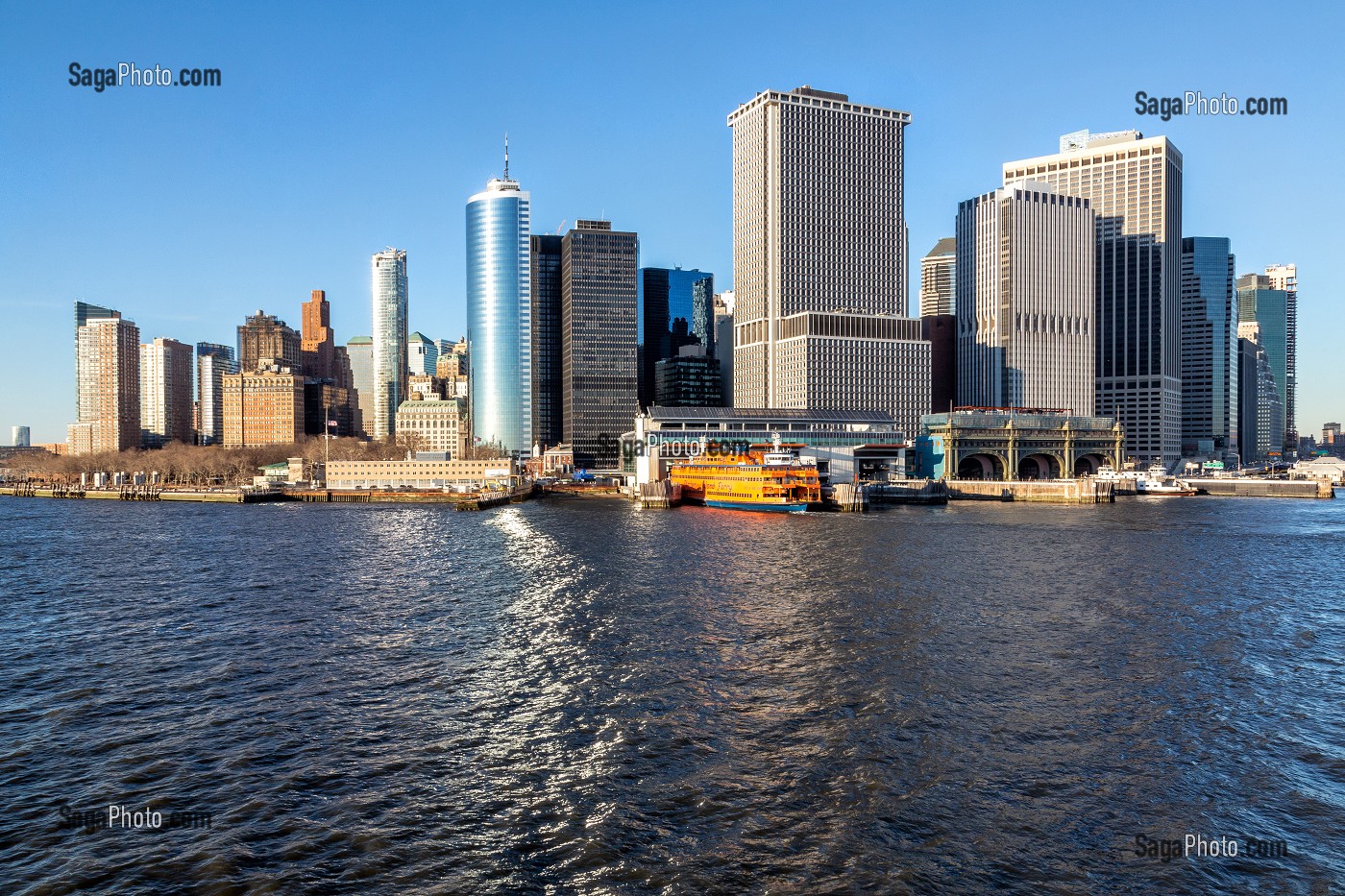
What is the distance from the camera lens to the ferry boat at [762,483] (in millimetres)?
159875

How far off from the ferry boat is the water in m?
82.0

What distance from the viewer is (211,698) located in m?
39.6

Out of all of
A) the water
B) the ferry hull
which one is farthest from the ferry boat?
the water

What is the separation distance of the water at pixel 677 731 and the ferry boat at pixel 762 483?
8195 cm

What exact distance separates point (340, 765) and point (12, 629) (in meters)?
39.4

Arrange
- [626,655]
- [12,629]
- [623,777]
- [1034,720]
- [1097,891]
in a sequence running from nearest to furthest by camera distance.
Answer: [1097,891], [623,777], [1034,720], [626,655], [12,629]

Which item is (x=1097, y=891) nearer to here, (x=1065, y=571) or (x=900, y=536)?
(x=1065, y=571)

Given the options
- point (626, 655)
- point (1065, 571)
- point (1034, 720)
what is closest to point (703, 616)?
point (626, 655)

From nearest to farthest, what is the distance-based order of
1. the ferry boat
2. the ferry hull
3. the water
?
the water → the ferry hull → the ferry boat

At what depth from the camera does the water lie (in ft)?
81.7

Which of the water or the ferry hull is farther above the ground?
the water

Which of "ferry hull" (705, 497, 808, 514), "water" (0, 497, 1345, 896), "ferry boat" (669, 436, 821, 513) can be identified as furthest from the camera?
"ferry boat" (669, 436, 821, 513)

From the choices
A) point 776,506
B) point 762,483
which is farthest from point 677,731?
point 762,483

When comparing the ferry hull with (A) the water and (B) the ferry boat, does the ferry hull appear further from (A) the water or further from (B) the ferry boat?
(A) the water
